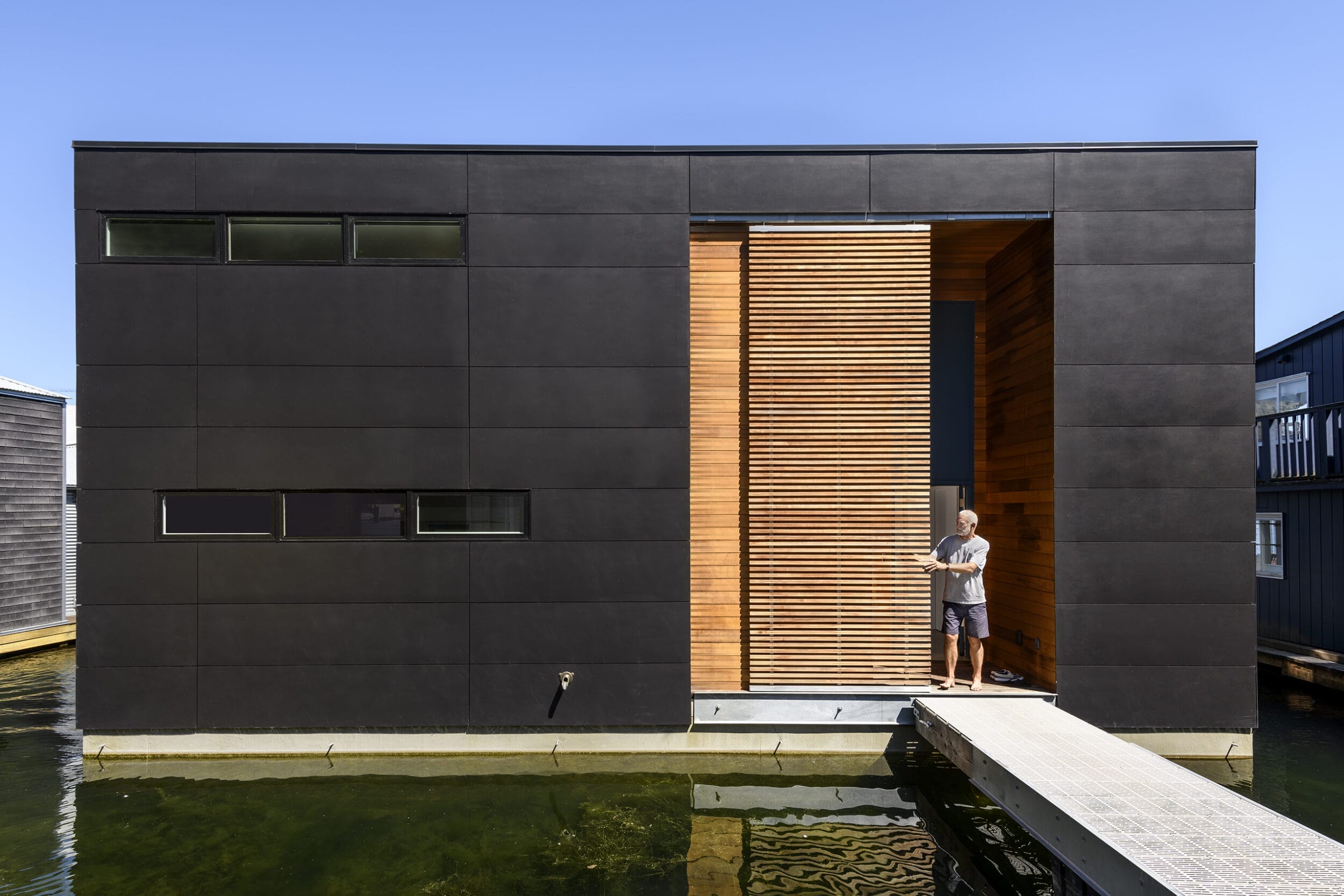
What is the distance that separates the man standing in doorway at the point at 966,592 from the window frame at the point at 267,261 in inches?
232

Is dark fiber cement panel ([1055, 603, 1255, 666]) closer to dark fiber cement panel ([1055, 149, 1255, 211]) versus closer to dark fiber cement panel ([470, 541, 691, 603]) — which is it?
dark fiber cement panel ([470, 541, 691, 603])

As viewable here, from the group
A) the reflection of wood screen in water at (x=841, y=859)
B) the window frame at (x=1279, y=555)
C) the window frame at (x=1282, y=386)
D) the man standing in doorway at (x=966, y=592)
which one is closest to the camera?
the reflection of wood screen in water at (x=841, y=859)

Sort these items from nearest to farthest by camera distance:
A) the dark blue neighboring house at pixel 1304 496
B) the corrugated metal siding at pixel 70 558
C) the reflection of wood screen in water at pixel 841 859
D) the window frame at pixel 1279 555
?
the reflection of wood screen in water at pixel 841 859, the dark blue neighboring house at pixel 1304 496, the window frame at pixel 1279 555, the corrugated metal siding at pixel 70 558

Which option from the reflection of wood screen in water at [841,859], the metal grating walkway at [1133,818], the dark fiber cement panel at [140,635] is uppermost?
the dark fiber cement panel at [140,635]

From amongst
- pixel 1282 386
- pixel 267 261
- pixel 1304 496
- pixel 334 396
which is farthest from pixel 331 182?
pixel 1282 386

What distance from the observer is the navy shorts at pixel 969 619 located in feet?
22.8

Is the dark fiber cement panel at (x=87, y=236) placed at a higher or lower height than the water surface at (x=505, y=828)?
higher

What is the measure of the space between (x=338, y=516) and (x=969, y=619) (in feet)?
21.8

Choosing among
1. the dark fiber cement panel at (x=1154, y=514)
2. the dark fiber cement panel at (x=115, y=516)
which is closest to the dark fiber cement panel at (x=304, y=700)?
the dark fiber cement panel at (x=115, y=516)

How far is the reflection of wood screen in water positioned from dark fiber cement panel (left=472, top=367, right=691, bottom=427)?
3.82 metres

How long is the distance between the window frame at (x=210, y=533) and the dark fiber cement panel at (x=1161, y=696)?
8.19 metres

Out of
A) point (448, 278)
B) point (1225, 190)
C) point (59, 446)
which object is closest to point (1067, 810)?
point (1225, 190)

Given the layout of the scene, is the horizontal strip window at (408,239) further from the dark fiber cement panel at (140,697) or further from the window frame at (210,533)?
the dark fiber cement panel at (140,697)

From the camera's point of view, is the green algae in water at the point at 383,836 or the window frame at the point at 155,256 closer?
the green algae in water at the point at 383,836
